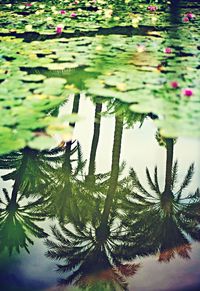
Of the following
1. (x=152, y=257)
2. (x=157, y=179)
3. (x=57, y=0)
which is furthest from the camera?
(x=57, y=0)

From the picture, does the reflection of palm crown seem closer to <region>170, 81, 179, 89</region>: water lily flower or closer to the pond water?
the pond water

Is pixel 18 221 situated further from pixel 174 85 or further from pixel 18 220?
pixel 174 85

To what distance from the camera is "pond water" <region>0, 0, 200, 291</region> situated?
2.20 meters

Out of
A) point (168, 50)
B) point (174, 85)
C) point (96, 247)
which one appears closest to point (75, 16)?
point (168, 50)

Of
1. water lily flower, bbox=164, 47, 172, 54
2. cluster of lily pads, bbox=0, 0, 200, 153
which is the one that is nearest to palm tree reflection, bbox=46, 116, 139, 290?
cluster of lily pads, bbox=0, 0, 200, 153

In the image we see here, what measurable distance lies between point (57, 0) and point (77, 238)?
9056mm

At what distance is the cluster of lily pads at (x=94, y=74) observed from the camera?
2672mm

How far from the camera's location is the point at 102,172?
3404 mm

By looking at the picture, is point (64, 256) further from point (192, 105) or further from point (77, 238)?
point (192, 105)

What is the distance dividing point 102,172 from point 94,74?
124 cm

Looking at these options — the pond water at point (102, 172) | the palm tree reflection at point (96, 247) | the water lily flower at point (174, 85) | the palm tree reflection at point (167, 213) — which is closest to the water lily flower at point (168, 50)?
the pond water at point (102, 172)

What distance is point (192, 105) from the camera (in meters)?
2.89

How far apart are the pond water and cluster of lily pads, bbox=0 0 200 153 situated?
14 mm

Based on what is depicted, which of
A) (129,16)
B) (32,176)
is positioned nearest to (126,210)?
(32,176)
